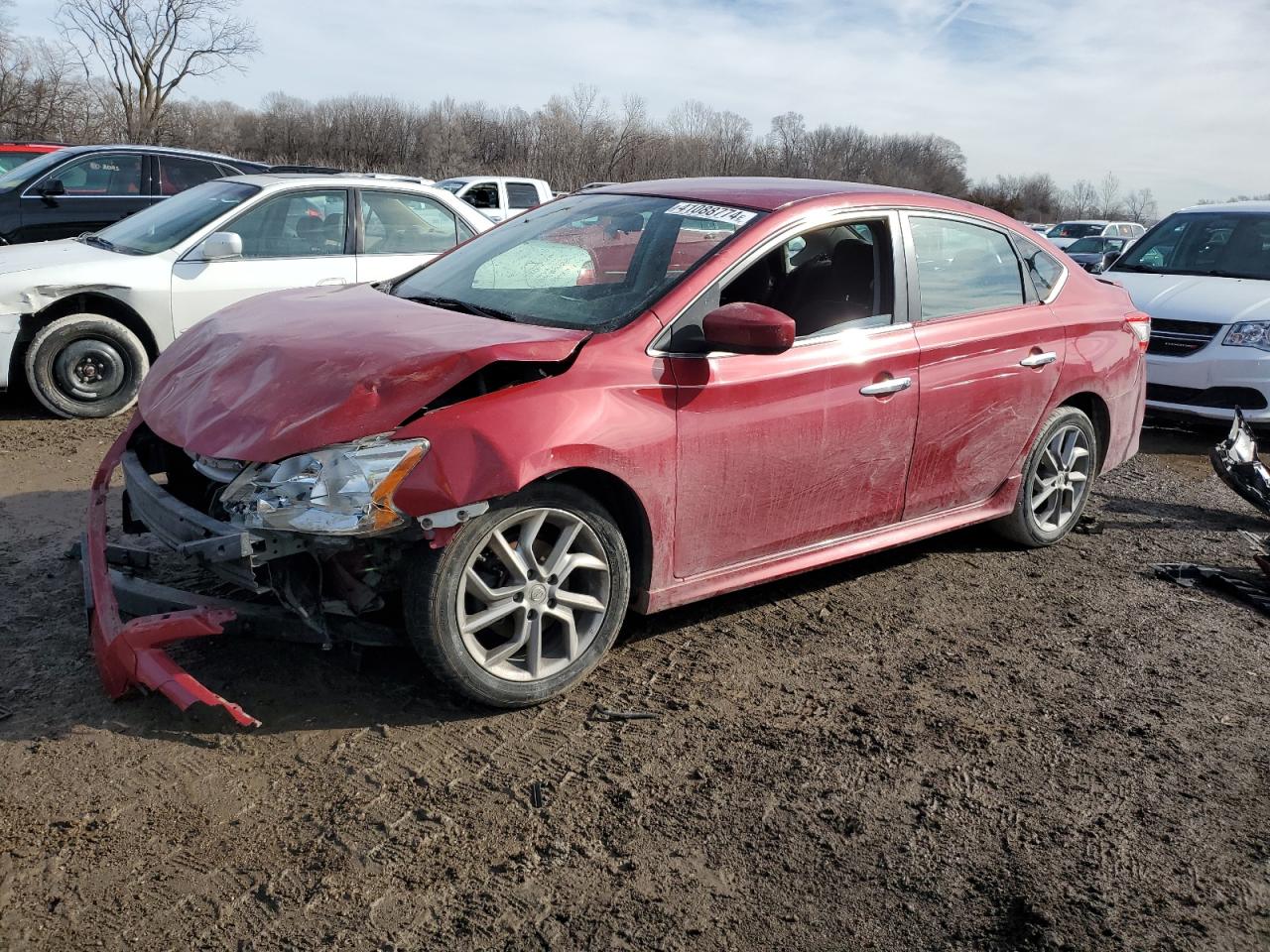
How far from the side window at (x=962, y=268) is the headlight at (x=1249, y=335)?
3.92 meters

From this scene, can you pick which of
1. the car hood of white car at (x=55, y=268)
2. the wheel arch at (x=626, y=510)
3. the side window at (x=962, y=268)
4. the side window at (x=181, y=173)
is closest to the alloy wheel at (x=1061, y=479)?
the side window at (x=962, y=268)

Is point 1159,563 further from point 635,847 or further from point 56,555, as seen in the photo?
point 56,555

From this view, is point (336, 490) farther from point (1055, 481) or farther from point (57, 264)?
point (57, 264)

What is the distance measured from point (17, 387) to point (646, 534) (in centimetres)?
614

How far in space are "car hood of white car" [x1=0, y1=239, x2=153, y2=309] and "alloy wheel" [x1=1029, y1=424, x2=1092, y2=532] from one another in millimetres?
5786

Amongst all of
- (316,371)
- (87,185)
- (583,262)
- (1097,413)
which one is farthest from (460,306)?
(87,185)

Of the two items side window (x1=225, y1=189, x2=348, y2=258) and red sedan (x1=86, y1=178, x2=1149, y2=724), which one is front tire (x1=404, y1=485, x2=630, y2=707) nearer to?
red sedan (x1=86, y1=178, x2=1149, y2=724)

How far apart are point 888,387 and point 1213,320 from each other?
202 inches

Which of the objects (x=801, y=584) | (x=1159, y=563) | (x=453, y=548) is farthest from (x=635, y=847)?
(x=1159, y=563)

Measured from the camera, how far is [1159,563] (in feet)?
17.7

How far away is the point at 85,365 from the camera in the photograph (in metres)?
7.06

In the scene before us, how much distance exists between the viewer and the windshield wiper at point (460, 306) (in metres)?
3.96

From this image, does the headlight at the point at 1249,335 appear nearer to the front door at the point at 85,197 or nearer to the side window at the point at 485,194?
the front door at the point at 85,197

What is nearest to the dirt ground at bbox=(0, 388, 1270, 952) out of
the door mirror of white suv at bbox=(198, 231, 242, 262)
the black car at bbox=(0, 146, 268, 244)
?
the door mirror of white suv at bbox=(198, 231, 242, 262)
